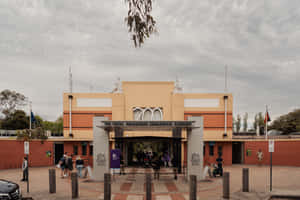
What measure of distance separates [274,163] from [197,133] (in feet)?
43.5

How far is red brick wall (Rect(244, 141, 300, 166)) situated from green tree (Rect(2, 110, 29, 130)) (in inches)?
1734

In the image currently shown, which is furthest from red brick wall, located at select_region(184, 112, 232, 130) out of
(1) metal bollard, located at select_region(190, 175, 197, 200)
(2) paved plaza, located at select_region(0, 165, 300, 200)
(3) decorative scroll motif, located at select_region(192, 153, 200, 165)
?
(1) metal bollard, located at select_region(190, 175, 197, 200)

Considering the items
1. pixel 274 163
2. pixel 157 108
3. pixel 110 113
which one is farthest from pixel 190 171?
pixel 274 163

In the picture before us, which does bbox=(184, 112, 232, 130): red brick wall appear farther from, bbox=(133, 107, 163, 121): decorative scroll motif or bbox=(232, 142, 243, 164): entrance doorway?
bbox=(133, 107, 163, 121): decorative scroll motif

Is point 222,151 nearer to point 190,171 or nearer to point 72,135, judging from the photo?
point 190,171

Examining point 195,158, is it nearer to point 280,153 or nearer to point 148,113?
point 148,113

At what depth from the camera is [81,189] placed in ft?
39.1

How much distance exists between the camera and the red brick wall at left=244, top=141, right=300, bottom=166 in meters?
22.2

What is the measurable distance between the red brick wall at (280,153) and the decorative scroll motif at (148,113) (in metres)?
9.63

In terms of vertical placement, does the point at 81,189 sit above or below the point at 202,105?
below

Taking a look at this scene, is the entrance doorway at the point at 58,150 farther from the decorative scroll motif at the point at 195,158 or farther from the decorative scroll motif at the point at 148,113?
the decorative scroll motif at the point at 195,158

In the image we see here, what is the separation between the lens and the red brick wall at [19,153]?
771 inches

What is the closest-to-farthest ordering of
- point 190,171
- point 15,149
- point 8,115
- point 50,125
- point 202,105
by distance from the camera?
point 190,171, point 15,149, point 202,105, point 8,115, point 50,125

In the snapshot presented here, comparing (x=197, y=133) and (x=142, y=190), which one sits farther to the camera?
(x=197, y=133)
